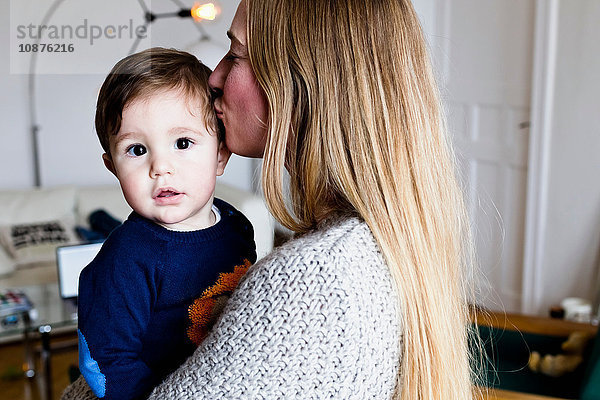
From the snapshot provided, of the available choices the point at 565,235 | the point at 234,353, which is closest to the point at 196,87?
the point at 234,353

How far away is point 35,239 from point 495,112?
2498mm

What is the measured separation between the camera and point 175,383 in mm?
869

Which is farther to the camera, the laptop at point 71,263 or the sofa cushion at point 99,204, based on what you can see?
the sofa cushion at point 99,204

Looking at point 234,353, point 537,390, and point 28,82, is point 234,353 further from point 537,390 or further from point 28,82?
point 28,82

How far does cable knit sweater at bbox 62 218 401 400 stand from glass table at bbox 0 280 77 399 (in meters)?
2.12

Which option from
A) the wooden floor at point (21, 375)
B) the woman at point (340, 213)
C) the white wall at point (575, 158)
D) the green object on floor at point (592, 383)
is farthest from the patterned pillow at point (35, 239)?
the woman at point (340, 213)

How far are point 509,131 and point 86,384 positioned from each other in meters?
3.08

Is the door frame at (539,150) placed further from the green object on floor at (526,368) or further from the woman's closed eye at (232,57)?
the woman's closed eye at (232,57)

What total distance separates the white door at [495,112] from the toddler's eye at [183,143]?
2.76 metres

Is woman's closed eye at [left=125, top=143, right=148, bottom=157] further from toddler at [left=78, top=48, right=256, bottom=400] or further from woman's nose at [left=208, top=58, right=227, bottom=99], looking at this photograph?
woman's nose at [left=208, top=58, right=227, bottom=99]

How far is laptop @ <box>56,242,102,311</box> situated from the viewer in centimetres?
272

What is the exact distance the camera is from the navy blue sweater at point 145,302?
3.22ft

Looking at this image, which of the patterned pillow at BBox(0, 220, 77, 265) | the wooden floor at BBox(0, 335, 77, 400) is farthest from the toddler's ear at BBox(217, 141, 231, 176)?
the patterned pillow at BBox(0, 220, 77, 265)

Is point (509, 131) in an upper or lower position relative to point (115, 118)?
lower
